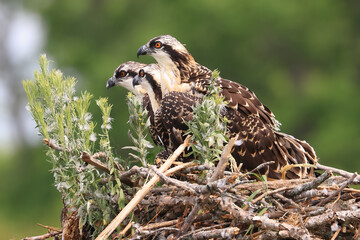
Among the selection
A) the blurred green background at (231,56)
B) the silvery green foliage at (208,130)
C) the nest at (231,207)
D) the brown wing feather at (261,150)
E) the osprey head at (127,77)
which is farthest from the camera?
the blurred green background at (231,56)

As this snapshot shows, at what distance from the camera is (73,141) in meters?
3.65

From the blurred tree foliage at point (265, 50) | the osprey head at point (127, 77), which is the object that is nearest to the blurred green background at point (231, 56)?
the blurred tree foliage at point (265, 50)

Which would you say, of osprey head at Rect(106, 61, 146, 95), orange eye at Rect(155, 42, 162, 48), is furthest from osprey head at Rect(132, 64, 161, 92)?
osprey head at Rect(106, 61, 146, 95)

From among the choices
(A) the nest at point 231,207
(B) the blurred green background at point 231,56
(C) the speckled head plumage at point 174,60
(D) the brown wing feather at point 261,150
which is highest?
(B) the blurred green background at point 231,56

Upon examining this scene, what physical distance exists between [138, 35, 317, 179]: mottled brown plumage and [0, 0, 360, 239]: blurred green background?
24.8ft

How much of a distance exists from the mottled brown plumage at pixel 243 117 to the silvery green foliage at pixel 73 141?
3.05ft

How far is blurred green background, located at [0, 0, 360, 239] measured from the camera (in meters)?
14.1

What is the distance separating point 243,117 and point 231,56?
1027cm

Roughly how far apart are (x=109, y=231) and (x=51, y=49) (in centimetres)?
1335

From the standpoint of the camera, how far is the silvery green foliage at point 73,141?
11.9 ft

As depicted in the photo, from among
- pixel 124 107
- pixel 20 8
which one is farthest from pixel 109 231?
pixel 20 8

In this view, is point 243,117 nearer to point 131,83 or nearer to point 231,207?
point 131,83

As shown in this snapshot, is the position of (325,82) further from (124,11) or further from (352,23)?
(124,11)

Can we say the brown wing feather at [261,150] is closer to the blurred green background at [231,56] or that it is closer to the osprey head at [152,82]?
the osprey head at [152,82]
